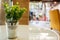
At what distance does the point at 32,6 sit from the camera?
895 centimetres

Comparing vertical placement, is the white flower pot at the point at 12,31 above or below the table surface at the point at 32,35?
above

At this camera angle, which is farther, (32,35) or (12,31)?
(32,35)

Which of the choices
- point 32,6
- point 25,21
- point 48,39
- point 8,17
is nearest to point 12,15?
point 8,17

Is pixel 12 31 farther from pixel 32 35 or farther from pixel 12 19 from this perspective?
pixel 32 35

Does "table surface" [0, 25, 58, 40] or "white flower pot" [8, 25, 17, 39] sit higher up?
"white flower pot" [8, 25, 17, 39]

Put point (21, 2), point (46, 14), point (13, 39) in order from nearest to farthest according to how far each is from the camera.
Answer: point (13, 39) < point (21, 2) < point (46, 14)

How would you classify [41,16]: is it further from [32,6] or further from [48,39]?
[48,39]

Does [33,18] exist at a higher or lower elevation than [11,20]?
lower

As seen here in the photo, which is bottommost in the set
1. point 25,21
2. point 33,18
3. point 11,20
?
point 33,18

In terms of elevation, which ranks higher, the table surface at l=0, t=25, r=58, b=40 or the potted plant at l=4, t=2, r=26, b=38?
the potted plant at l=4, t=2, r=26, b=38

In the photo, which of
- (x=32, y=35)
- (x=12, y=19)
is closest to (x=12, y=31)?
(x=12, y=19)

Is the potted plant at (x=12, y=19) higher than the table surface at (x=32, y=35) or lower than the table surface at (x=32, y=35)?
higher

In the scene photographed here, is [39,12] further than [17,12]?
Yes

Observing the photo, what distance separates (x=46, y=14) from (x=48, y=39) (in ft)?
25.5
